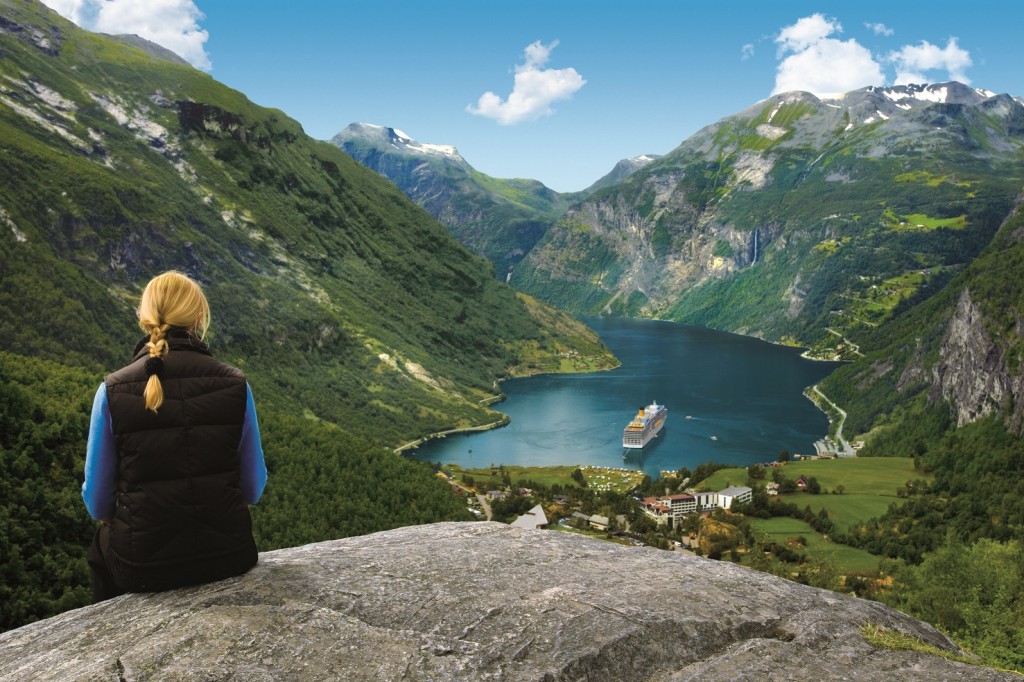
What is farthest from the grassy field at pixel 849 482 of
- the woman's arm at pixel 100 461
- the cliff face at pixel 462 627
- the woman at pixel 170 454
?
the woman's arm at pixel 100 461

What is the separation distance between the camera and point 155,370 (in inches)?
333

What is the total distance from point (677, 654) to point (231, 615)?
565cm

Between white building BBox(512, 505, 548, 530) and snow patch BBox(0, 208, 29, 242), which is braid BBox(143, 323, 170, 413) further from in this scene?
snow patch BBox(0, 208, 29, 242)

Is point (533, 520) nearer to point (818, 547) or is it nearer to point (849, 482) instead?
point (818, 547)

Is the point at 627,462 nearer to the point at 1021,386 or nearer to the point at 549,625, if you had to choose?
the point at 1021,386

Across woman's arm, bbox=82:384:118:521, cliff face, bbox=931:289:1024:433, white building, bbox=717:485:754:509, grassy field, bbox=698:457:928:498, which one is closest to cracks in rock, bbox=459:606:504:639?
woman's arm, bbox=82:384:118:521

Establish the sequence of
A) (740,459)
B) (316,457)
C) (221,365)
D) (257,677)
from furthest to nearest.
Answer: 1. (740,459)
2. (316,457)
3. (221,365)
4. (257,677)

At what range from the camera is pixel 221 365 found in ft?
29.5

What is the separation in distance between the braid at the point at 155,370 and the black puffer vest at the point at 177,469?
0.24 ft

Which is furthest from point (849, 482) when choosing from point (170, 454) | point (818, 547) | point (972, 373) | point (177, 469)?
point (170, 454)

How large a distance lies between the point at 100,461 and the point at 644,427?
170 m

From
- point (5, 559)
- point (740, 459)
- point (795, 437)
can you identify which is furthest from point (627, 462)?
point (5, 559)

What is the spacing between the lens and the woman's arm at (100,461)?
8.48m

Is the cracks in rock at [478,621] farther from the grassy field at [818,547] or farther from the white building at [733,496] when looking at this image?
the white building at [733,496]
